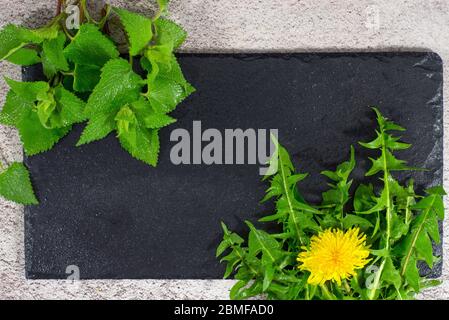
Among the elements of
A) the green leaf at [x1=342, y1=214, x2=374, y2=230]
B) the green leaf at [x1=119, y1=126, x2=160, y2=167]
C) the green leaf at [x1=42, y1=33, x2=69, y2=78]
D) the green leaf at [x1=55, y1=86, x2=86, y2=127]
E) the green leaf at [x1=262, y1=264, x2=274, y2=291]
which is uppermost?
the green leaf at [x1=42, y1=33, x2=69, y2=78]

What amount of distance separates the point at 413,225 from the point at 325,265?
0.12 metres

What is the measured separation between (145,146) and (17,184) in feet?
0.55

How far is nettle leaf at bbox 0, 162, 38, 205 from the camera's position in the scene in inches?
25.7

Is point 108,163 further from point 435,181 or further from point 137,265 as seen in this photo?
point 435,181

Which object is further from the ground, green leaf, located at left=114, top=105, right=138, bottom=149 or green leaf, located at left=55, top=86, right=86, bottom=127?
green leaf, located at left=55, top=86, right=86, bottom=127

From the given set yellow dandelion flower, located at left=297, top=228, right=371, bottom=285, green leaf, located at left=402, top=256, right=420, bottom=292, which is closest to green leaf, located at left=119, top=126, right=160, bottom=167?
yellow dandelion flower, located at left=297, top=228, right=371, bottom=285

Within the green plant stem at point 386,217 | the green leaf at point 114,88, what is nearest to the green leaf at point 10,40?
the green leaf at point 114,88

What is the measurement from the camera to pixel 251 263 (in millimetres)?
630

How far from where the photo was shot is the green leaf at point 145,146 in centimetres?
62

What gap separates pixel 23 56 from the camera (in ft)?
2.01

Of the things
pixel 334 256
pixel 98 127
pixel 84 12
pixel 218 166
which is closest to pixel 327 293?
pixel 334 256

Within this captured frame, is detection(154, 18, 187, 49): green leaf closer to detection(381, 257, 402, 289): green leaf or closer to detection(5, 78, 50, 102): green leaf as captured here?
detection(5, 78, 50, 102): green leaf
